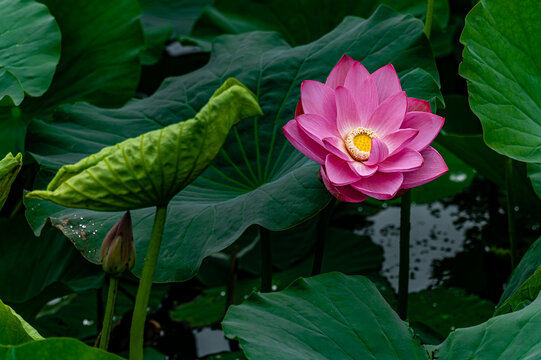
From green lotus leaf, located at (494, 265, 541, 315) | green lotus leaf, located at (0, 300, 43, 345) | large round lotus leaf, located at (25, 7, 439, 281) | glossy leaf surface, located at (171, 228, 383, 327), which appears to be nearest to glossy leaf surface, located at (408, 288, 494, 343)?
glossy leaf surface, located at (171, 228, 383, 327)

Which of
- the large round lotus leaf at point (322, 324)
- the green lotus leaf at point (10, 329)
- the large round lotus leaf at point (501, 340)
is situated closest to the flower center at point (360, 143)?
the large round lotus leaf at point (322, 324)

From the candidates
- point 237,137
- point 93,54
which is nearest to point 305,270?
point 237,137

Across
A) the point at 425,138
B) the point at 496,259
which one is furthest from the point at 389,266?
the point at 425,138

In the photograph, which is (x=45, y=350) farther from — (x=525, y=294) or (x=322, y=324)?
(x=525, y=294)

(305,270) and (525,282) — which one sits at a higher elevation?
(525,282)

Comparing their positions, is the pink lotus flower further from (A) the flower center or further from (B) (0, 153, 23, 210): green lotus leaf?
(B) (0, 153, 23, 210): green lotus leaf

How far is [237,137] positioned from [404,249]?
1.35 feet

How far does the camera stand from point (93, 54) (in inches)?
61.0

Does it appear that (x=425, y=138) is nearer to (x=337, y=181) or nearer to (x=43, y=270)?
(x=337, y=181)

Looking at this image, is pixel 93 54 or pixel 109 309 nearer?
pixel 109 309

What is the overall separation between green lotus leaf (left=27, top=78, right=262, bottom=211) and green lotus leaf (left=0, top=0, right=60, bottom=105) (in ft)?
1.79

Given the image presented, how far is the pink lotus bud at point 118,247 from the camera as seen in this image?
28.9 inches

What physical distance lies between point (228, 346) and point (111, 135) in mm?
544

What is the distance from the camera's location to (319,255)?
3.96 ft
